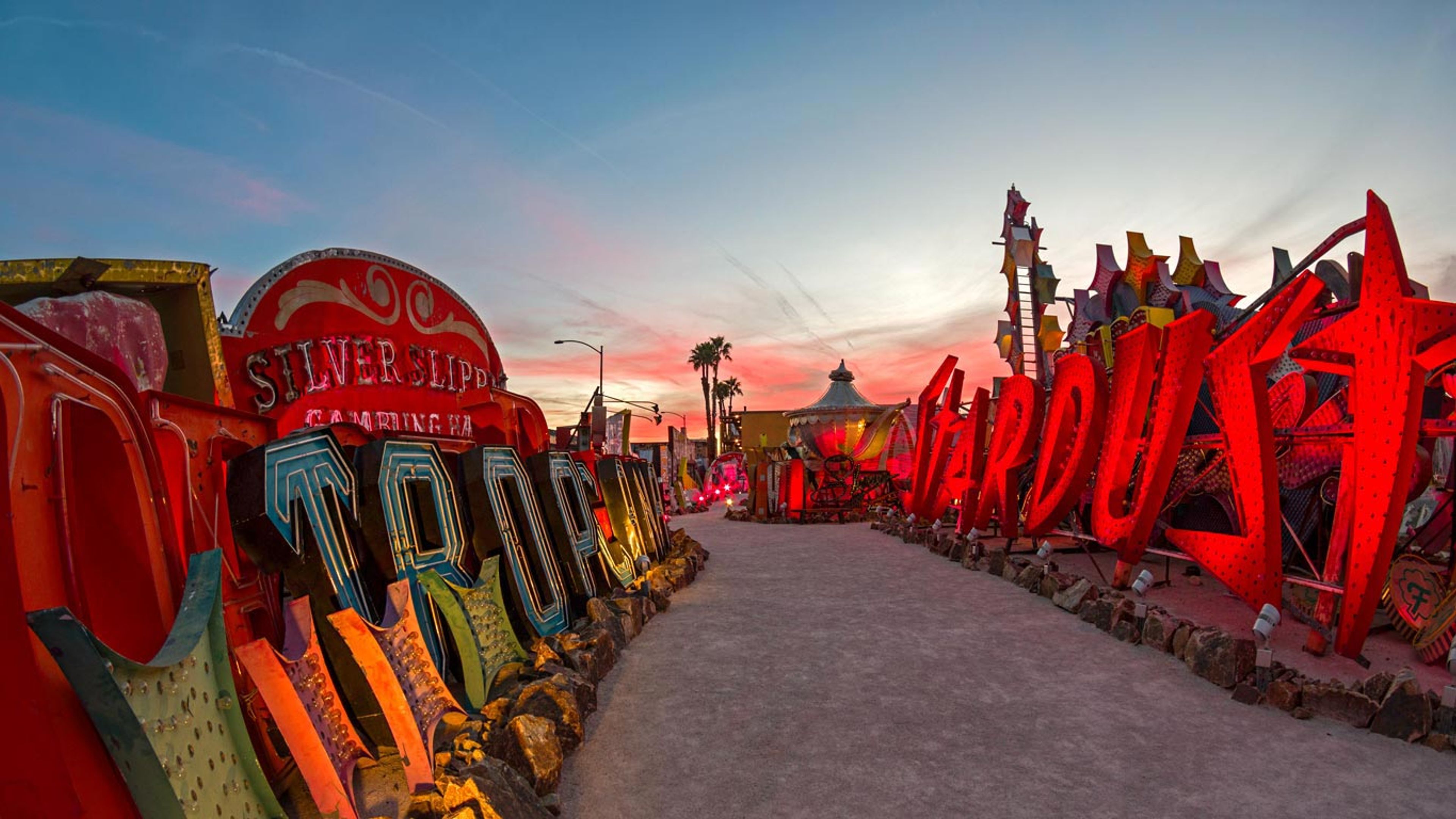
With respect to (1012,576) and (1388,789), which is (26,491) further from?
(1012,576)

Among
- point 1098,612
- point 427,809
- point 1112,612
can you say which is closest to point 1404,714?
point 1112,612

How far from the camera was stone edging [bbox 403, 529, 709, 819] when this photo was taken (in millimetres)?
3678

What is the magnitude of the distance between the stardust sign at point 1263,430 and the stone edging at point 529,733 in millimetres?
6947

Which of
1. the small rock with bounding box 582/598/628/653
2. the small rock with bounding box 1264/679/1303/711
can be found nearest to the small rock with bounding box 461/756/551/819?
the small rock with bounding box 582/598/628/653

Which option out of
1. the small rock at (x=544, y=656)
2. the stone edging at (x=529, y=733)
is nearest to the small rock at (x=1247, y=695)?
the stone edging at (x=529, y=733)

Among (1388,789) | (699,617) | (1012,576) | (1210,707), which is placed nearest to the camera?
(1388,789)

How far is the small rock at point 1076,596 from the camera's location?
934 centimetres

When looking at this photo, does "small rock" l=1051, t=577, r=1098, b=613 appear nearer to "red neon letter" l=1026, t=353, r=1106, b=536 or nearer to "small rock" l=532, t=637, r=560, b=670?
"red neon letter" l=1026, t=353, r=1106, b=536

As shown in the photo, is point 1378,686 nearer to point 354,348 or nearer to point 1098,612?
point 1098,612

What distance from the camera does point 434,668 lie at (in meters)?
5.20

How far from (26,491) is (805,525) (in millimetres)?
23347

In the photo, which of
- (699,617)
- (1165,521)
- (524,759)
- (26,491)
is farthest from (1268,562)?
(26,491)

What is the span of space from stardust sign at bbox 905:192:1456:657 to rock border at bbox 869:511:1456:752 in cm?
94

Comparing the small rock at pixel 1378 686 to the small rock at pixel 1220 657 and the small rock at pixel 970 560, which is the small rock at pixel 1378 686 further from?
the small rock at pixel 970 560
